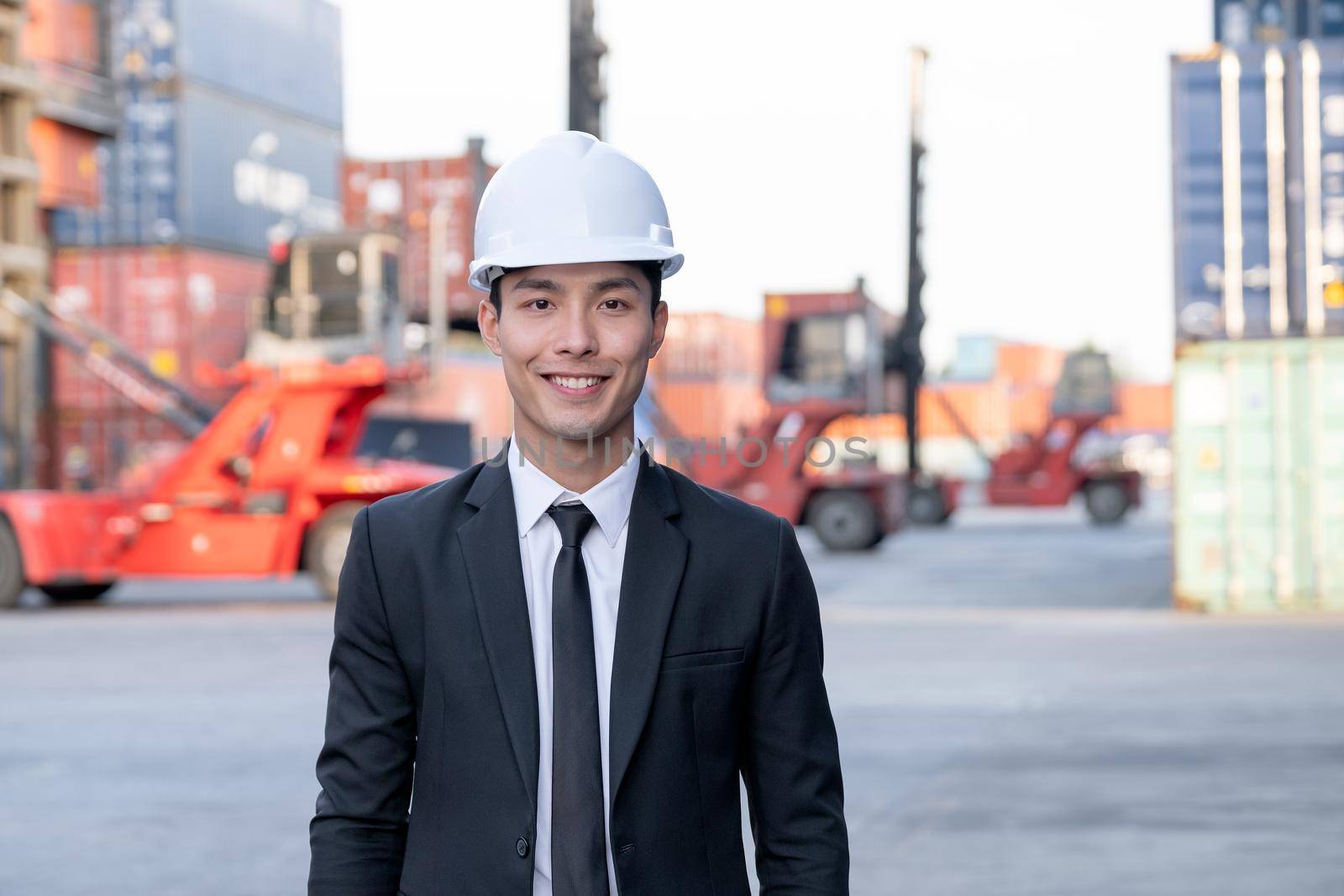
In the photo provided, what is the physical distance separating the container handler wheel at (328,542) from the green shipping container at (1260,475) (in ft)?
22.9

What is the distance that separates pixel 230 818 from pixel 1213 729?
4566 mm

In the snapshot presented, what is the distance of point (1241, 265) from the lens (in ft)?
48.6

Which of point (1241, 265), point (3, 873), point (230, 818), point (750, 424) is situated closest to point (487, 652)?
point (3, 873)

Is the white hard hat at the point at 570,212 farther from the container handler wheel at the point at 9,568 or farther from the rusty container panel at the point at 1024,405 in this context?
the rusty container panel at the point at 1024,405

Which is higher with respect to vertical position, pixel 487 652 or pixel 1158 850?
pixel 487 652

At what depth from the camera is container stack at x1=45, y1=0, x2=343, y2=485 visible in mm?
28016

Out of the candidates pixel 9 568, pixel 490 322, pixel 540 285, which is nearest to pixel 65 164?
pixel 9 568

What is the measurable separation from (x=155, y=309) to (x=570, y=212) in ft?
91.0

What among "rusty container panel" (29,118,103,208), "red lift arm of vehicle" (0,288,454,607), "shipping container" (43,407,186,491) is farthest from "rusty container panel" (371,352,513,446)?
"red lift arm of vehicle" (0,288,454,607)

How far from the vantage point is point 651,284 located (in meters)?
2.24

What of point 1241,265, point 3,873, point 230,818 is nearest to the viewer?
point 3,873

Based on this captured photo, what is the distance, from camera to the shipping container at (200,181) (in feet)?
98.0

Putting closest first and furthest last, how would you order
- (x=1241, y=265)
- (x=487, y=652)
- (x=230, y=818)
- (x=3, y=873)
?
1. (x=487, y=652)
2. (x=3, y=873)
3. (x=230, y=818)
4. (x=1241, y=265)

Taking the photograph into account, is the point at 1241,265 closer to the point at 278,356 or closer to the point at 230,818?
the point at 278,356
